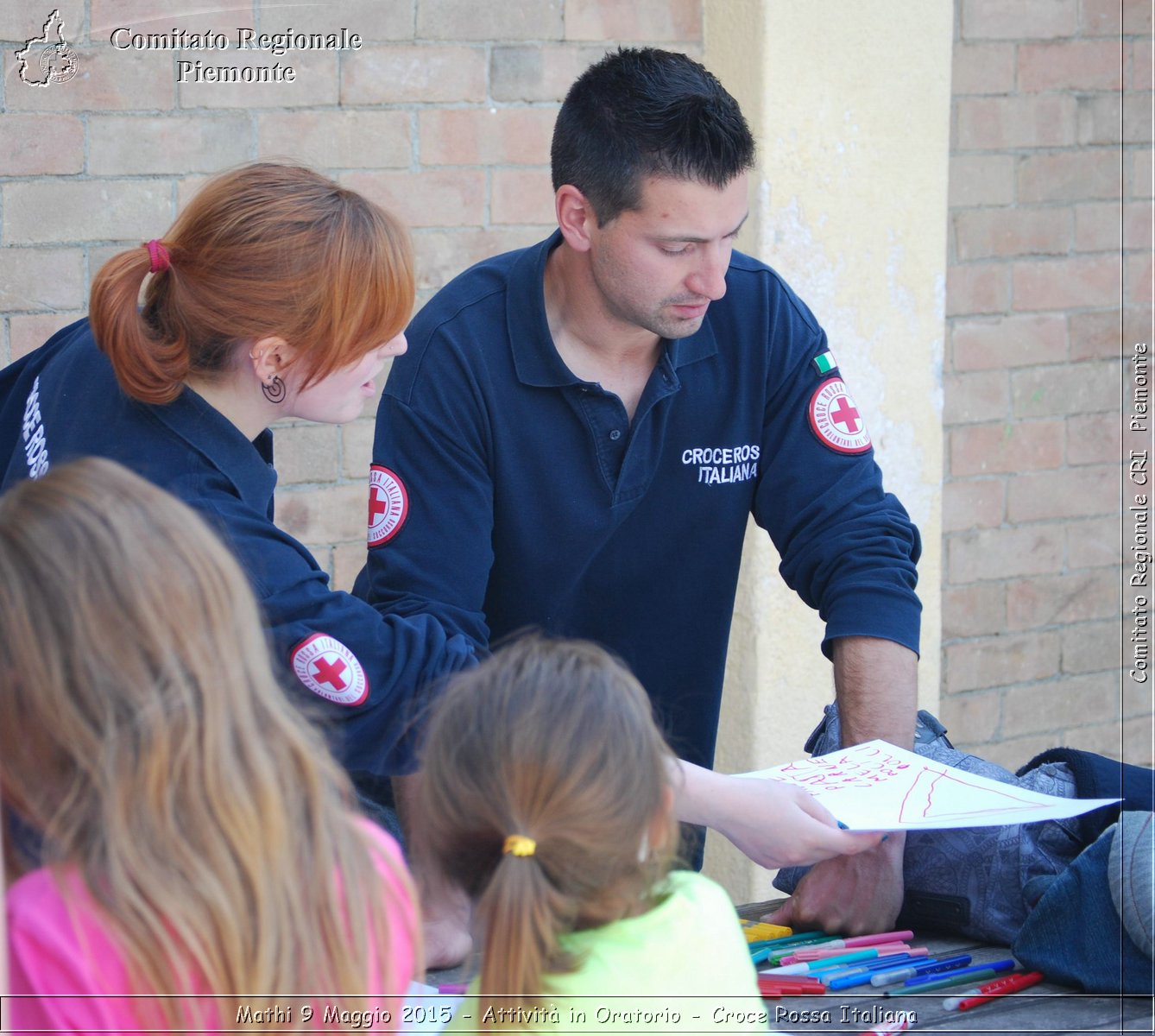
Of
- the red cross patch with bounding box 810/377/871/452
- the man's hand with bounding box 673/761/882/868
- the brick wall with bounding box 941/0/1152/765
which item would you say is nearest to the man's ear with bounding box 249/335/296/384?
the man's hand with bounding box 673/761/882/868

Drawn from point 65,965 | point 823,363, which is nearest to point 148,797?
point 65,965

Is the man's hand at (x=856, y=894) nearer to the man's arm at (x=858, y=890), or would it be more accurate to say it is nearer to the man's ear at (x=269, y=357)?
the man's arm at (x=858, y=890)

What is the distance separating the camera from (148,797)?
3.33 feet

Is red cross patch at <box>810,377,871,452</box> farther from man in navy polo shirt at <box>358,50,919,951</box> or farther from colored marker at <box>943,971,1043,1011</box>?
colored marker at <box>943,971,1043,1011</box>

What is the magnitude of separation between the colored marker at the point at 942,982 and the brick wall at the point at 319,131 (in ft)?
5.53

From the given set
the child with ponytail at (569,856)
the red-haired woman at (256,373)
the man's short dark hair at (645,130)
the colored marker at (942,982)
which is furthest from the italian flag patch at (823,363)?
the child with ponytail at (569,856)

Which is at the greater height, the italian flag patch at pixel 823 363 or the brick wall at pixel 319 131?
the brick wall at pixel 319 131

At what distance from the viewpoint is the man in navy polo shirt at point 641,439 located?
2.03 meters

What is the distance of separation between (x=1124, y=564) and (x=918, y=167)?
4.35ft

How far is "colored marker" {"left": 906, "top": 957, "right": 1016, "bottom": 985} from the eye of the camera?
1479 mm

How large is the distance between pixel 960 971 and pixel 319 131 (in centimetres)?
197

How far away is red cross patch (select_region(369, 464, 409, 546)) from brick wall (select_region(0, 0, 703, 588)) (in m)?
0.80

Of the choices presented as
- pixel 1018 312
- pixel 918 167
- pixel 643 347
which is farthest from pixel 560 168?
pixel 1018 312

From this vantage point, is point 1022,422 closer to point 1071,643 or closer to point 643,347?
point 1071,643
